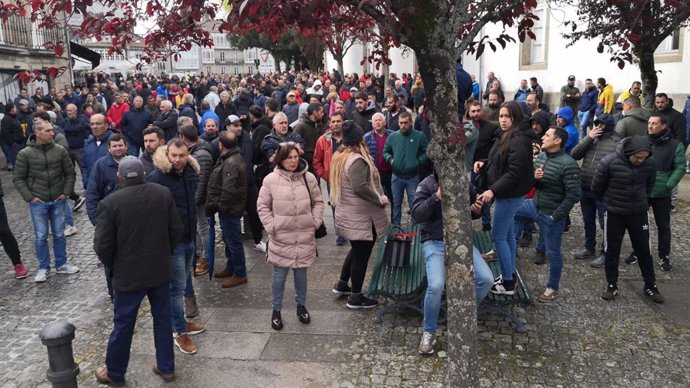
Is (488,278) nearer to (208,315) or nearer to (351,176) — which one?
(351,176)

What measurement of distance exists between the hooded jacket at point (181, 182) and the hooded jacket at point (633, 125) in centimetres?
555

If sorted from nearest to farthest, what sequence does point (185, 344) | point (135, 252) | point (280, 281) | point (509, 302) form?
point (135, 252)
point (185, 344)
point (509, 302)
point (280, 281)

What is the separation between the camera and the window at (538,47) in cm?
1955

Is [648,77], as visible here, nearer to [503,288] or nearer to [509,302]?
[503,288]

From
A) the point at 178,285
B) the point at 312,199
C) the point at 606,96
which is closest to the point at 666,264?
the point at 312,199

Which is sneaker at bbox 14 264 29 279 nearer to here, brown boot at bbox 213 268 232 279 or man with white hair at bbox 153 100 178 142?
brown boot at bbox 213 268 232 279

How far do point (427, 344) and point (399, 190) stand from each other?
10.9ft

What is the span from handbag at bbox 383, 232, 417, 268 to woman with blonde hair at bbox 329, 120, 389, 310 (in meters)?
0.26

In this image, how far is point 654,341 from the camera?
4852 millimetres

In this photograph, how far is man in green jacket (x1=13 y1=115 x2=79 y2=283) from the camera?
6703 mm

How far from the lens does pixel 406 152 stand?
7.33 meters

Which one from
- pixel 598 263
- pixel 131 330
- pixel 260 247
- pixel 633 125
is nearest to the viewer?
pixel 131 330

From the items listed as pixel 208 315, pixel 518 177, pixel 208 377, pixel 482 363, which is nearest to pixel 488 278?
pixel 482 363

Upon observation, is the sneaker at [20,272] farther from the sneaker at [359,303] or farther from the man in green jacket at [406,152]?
the man in green jacket at [406,152]
